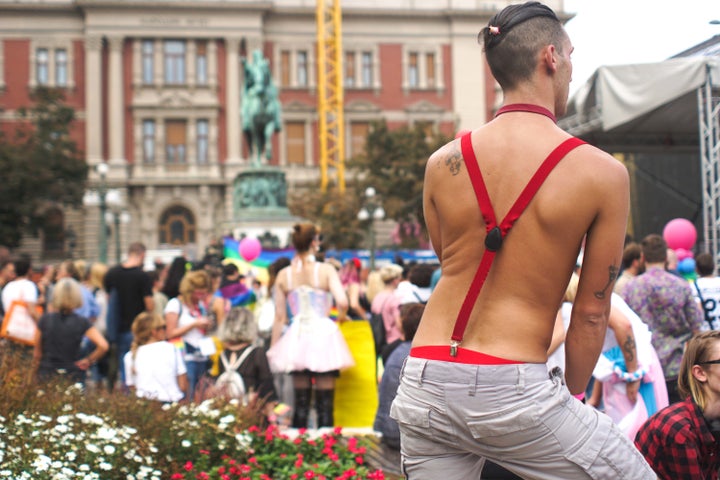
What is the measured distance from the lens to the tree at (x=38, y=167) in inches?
1630

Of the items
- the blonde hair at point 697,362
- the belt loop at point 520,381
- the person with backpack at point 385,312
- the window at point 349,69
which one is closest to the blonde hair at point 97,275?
the person with backpack at point 385,312

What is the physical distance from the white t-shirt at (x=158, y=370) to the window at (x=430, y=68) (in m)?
46.6

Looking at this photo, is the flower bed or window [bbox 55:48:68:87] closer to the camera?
the flower bed

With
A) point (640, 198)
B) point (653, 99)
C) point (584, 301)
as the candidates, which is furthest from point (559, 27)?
point (640, 198)

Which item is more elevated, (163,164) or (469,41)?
(469,41)

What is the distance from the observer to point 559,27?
8.16 ft

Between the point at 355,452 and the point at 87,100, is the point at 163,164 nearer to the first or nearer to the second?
the point at 87,100

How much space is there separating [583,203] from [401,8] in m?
50.6

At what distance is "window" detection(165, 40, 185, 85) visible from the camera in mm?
49594

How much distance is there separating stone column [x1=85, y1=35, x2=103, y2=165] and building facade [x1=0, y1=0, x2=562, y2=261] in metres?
0.06

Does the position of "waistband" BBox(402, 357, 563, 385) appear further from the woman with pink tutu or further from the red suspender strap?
the woman with pink tutu

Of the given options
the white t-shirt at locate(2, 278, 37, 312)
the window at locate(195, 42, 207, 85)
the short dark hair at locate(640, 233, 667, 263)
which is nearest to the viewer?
the short dark hair at locate(640, 233, 667, 263)

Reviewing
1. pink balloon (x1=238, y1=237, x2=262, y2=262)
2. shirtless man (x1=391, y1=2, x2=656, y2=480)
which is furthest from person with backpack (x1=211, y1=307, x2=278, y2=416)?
pink balloon (x1=238, y1=237, x2=262, y2=262)

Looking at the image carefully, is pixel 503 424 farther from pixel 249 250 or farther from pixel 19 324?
pixel 249 250
